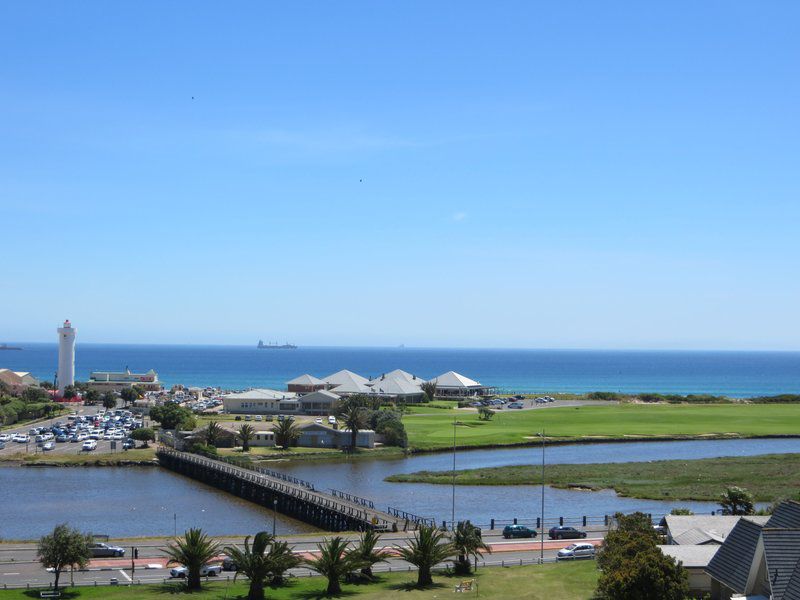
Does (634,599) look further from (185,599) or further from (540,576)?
(185,599)

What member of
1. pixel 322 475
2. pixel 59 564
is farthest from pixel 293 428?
pixel 59 564

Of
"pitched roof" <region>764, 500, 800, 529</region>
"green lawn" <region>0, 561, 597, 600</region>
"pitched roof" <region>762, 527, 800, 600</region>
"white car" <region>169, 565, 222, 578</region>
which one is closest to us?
"pitched roof" <region>762, 527, 800, 600</region>

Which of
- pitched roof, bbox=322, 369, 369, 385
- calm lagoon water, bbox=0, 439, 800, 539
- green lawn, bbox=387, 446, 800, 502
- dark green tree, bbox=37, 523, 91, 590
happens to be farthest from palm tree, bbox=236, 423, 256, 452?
dark green tree, bbox=37, 523, 91, 590

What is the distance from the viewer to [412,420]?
124 m

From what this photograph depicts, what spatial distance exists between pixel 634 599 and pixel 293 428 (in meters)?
70.7

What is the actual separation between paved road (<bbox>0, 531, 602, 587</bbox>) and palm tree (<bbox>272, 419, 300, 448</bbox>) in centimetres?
4679

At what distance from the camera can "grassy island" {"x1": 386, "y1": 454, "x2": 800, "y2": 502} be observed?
72.1 metres

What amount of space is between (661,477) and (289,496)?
1279 inches

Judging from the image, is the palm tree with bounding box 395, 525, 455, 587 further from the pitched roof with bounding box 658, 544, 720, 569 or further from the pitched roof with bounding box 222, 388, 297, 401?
the pitched roof with bounding box 222, 388, 297, 401

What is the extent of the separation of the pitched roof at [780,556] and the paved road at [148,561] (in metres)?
16.7

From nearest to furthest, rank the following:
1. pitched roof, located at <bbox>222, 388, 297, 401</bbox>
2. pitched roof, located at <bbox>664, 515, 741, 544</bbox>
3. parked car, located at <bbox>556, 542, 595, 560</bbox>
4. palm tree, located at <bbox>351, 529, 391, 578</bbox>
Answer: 1. palm tree, located at <bbox>351, 529, 391, 578</bbox>
2. pitched roof, located at <bbox>664, 515, 741, 544</bbox>
3. parked car, located at <bbox>556, 542, 595, 560</bbox>
4. pitched roof, located at <bbox>222, 388, 297, 401</bbox>

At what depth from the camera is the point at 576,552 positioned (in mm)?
46188

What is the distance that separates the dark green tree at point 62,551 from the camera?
132ft

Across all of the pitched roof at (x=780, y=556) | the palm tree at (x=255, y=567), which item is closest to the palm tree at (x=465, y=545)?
the palm tree at (x=255, y=567)
